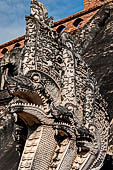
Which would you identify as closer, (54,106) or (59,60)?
(54,106)

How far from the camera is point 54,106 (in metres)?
4.39

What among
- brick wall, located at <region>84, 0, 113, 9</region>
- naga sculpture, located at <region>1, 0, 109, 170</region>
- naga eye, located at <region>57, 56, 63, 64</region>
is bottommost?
naga sculpture, located at <region>1, 0, 109, 170</region>

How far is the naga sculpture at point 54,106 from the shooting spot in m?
4.30

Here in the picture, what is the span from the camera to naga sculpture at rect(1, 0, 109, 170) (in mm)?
4297

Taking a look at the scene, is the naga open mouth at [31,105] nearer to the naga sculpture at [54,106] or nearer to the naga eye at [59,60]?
the naga sculpture at [54,106]

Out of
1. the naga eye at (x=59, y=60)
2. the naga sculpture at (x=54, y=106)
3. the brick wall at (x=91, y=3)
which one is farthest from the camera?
the brick wall at (x=91, y=3)

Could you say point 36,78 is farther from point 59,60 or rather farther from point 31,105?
point 59,60

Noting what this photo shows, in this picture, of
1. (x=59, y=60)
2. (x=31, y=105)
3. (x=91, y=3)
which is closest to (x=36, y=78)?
(x=31, y=105)

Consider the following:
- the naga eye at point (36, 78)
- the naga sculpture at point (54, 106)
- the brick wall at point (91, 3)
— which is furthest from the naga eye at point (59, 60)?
the brick wall at point (91, 3)

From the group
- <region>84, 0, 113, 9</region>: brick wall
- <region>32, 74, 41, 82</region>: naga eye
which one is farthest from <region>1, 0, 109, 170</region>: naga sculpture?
<region>84, 0, 113, 9</region>: brick wall

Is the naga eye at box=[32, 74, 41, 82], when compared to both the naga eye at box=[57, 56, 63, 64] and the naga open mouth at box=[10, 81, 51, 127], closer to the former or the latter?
the naga open mouth at box=[10, 81, 51, 127]

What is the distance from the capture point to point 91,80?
4980mm

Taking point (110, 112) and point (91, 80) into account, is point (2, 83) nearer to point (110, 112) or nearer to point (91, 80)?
point (110, 112)

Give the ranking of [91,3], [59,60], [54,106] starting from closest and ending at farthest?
[54,106]
[59,60]
[91,3]
